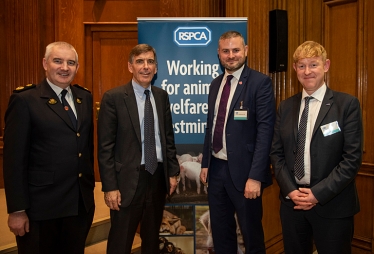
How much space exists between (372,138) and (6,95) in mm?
4324

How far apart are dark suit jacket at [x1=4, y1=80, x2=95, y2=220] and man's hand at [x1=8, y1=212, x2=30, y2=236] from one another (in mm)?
39

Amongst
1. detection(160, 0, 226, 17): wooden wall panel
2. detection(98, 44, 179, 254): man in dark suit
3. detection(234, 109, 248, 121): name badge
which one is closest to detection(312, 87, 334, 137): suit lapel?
detection(234, 109, 248, 121): name badge

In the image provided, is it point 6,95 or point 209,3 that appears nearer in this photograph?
point 209,3

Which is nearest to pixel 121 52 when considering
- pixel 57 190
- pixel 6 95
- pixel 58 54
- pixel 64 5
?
pixel 64 5

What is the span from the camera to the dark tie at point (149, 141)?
2172 millimetres

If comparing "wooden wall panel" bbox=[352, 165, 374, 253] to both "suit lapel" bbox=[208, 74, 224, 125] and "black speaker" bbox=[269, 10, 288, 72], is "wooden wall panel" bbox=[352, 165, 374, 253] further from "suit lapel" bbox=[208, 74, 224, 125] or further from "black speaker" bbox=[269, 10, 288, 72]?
"suit lapel" bbox=[208, 74, 224, 125]

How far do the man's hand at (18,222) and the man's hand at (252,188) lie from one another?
1307mm

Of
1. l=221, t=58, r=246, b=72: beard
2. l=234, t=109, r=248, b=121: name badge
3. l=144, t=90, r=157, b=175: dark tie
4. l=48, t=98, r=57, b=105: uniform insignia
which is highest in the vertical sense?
l=221, t=58, r=246, b=72: beard

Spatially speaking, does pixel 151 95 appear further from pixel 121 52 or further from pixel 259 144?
pixel 121 52

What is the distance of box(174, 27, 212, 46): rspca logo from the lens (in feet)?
9.26

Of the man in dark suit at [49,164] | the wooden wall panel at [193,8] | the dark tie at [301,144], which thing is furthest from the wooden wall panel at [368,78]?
the man in dark suit at [49,164]

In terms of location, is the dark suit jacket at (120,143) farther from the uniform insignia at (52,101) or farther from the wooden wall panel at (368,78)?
the wooden wall panel at (368,78)

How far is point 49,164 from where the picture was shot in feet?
5.94

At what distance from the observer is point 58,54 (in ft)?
6.16
